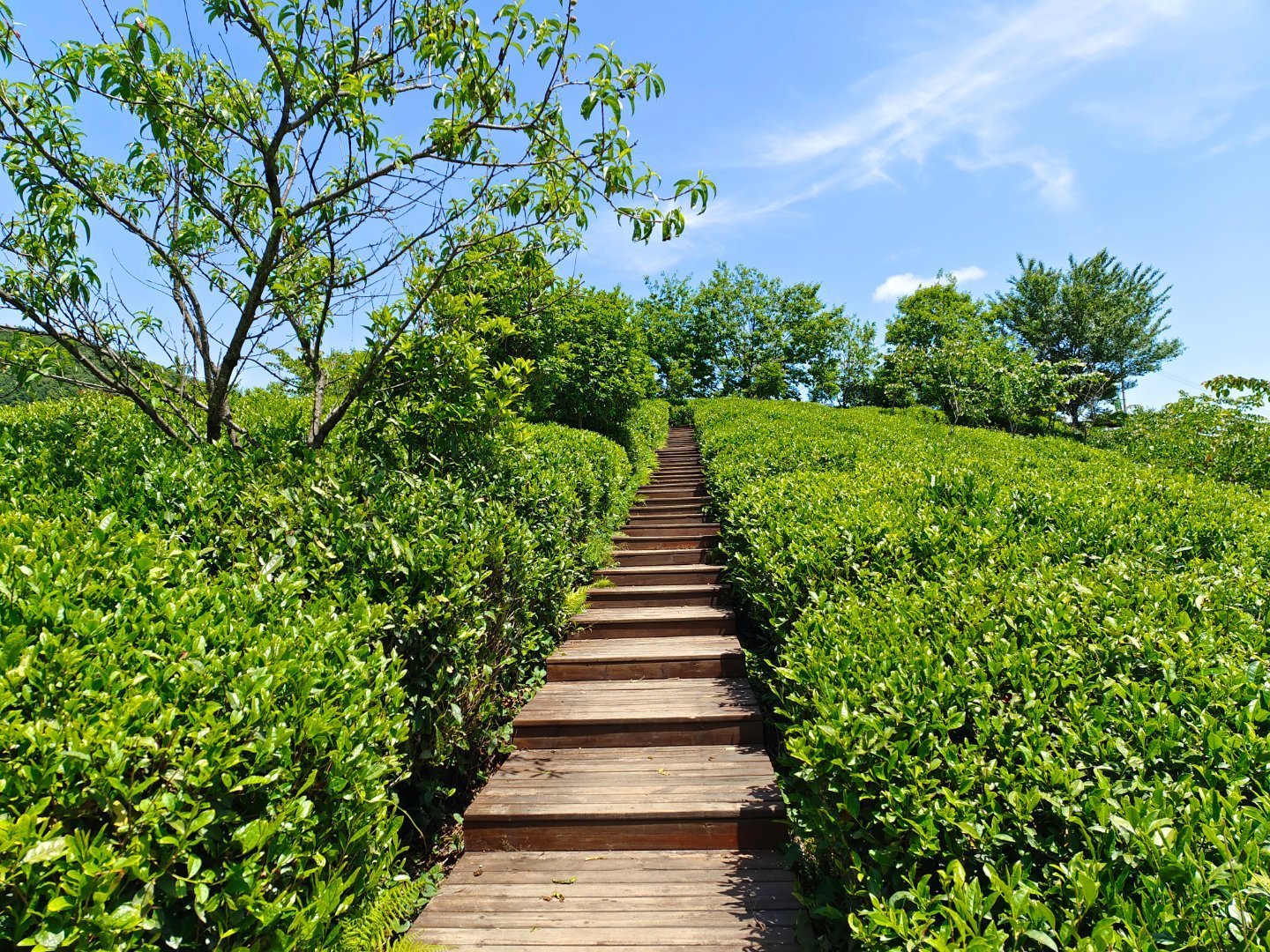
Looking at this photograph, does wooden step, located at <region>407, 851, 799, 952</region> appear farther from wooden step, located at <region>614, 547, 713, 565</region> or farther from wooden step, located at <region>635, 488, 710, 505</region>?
wooden step, located at <region>635, 488, 710, 505</region>

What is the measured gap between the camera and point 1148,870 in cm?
157

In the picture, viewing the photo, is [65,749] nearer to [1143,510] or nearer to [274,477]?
[274,477]

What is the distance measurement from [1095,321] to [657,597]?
2049 inches

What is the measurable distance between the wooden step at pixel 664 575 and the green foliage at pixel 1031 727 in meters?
2.29

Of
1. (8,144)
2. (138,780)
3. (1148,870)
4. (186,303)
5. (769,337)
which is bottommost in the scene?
(1148,870)

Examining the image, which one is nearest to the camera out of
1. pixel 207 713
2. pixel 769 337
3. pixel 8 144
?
pixel 207 713

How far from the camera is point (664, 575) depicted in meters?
6.96

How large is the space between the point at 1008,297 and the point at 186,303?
55604 mm

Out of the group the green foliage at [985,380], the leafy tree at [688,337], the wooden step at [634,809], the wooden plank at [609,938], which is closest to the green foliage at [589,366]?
the wooden step at [634,809]

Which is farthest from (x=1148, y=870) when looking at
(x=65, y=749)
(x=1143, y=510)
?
(x=1143, y=510)

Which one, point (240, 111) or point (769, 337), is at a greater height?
point (769, 337)

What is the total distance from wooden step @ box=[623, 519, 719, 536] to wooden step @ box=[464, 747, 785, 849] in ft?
15.1

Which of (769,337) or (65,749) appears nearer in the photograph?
(65,749)

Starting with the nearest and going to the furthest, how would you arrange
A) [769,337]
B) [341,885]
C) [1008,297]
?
1. [341,885]
2. [769,337]
3. [1008,297]
